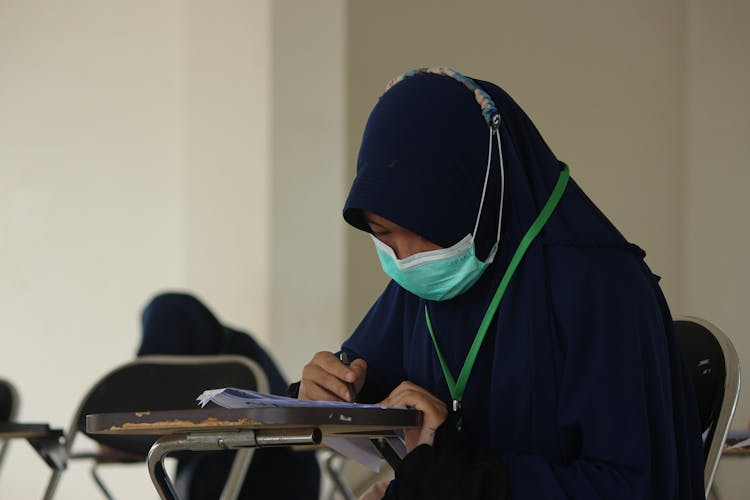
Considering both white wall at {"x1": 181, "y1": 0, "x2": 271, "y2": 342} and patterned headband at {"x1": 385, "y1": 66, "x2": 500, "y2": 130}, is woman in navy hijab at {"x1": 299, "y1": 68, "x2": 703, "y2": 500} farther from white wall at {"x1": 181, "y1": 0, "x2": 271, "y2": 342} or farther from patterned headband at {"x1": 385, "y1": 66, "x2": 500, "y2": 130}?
white wall at {"x1": 181, "y1": 0, "x2": 271, "y2": 342}

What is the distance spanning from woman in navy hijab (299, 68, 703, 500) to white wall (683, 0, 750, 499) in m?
1.51

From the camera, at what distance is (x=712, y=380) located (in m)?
1.76

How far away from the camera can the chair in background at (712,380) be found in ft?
5.51

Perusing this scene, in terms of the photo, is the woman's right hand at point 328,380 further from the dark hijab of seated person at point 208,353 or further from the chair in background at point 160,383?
the dark hijab of seated person at point 208,353

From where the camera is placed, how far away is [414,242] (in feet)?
5.03

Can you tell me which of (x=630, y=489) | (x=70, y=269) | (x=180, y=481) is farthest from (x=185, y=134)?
(x=630, y=489)

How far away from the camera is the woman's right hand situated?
1.58 metres

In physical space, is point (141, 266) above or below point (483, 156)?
below

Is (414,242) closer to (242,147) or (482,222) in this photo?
(482,222)

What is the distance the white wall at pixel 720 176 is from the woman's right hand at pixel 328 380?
1605mm

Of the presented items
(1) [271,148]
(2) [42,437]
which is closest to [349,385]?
(2) [42,437]

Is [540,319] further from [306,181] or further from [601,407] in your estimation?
[306,181]

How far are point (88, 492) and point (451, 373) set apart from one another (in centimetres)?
493

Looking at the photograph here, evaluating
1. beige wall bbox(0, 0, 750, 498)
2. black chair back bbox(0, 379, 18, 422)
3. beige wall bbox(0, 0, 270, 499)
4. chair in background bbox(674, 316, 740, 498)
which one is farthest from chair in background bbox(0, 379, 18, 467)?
chair in background bbox(674, 316, 740, 498)
